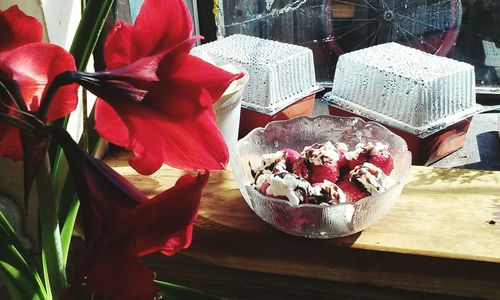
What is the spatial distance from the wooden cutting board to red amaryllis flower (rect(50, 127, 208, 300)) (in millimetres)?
370

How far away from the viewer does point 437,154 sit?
3.08 feet

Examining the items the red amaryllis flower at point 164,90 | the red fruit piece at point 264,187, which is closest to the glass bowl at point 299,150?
the red fruit piece at point 264,187

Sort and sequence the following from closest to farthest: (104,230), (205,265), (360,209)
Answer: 1. (104,230)
2. (360,209)
3. (205,265)

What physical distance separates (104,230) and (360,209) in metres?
0.39

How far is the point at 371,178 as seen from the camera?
71 centimetres

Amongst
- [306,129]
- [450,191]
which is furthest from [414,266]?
[306,129]

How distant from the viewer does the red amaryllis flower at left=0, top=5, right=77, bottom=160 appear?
1.42 feet

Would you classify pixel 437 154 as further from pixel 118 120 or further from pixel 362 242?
pixel 118 120

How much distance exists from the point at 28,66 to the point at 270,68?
0.54 metres

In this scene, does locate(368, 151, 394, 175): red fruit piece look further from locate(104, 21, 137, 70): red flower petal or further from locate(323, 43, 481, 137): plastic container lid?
locate(104, 21, 137, 70): red flower petal

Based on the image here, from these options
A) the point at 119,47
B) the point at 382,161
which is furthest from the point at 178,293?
the point at 382,161

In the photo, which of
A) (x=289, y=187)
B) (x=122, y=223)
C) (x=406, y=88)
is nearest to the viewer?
Answer: (x=122, y=223)

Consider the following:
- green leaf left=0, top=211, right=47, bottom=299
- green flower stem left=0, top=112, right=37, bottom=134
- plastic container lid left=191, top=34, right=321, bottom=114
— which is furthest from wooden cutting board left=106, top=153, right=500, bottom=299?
green flower stem left=0, top=112, right=37, bottom=134

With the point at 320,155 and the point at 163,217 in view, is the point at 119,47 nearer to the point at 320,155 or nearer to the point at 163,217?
the point at 163,217
